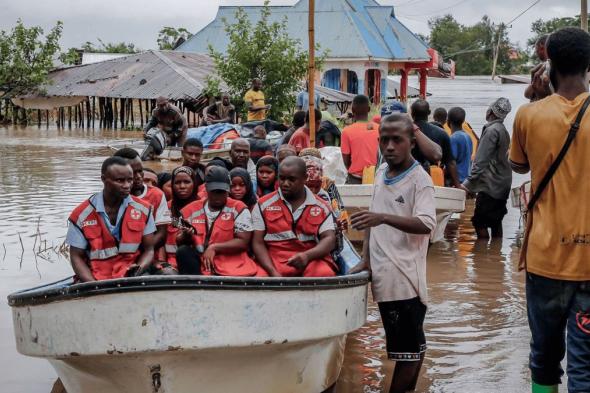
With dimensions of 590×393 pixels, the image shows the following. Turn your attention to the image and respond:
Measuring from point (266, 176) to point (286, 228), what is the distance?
4.59ft

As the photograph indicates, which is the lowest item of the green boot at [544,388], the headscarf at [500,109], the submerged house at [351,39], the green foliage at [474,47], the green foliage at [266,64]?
the green boot at [544,388]

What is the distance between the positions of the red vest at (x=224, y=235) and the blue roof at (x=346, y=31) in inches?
1077

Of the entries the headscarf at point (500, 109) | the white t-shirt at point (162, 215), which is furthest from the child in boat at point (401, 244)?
Result: the headscarf at point (500, 109)

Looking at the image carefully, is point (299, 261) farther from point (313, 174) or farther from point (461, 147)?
point (461, 147)

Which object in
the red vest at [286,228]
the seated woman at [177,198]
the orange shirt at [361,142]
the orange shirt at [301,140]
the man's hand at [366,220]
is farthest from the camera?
the orange shirt at [301,140]

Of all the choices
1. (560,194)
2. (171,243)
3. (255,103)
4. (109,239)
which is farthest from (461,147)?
(255,103)

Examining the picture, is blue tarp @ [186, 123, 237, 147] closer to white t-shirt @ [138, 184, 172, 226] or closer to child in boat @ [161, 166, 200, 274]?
child in boat @ [161, 166, 200, 274]

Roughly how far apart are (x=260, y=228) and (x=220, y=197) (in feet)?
1.07

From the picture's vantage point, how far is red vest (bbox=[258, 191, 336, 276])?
17.7ft

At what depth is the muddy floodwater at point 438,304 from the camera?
600 centimetres

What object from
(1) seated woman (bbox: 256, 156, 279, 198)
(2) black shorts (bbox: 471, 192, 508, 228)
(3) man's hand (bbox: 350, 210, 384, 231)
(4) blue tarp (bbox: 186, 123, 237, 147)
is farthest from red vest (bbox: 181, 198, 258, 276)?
(4) blue tarp (bbox: 186, 123, 237, 147)

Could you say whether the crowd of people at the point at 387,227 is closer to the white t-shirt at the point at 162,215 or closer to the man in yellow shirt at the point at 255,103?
the white t-shirt at the point at 162,215

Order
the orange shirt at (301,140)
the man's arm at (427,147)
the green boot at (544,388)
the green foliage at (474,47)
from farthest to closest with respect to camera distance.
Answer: the green foliage at (474,47) → the orange shirt at (301,140) → the man's arm at (427,147) → the green boot at (544,388)

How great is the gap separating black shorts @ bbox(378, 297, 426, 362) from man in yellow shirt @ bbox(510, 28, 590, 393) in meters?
0.99
